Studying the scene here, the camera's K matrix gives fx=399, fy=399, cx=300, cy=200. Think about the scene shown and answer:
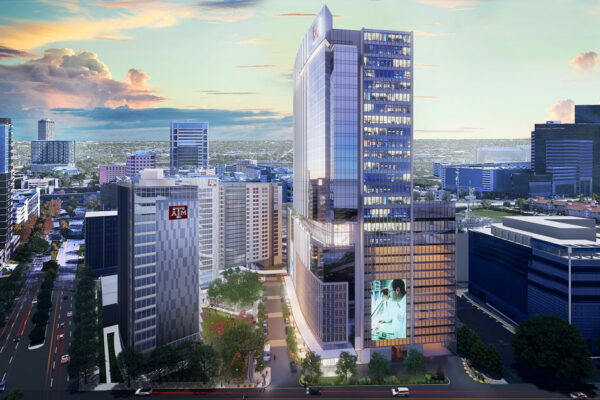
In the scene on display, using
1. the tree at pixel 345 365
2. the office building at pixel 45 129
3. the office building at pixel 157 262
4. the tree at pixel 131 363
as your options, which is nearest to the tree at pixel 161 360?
the tree at pixel 131 363

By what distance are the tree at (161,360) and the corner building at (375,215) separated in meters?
17.5

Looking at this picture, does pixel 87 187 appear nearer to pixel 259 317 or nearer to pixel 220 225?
pixel 220 225

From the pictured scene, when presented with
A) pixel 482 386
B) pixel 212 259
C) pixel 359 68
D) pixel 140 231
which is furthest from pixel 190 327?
pixel 359 68

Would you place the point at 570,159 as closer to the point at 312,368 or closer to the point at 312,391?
the point at 312,368

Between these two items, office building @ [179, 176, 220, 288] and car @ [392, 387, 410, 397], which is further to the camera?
office building @ [179, 176, 220, 288]

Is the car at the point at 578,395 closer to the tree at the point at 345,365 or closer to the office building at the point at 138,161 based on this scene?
the tree at the point at 345,365

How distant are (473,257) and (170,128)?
124513 millimetres

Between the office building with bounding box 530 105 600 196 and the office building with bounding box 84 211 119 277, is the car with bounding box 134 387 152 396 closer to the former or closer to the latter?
Result: the office building with bounding box 84 211 119 277

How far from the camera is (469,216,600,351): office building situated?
5244 cm

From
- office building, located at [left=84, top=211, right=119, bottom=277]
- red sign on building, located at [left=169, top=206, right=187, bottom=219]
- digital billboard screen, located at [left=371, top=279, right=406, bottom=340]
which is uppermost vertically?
red sign on building, located at [left=169, top=206, right=187, bottom=219]

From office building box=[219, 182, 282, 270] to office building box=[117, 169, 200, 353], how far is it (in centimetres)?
3617

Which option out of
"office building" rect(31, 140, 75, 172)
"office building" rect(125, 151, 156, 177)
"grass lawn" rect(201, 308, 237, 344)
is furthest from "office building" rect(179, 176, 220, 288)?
"office building" rect(31, 140, 75, 172)

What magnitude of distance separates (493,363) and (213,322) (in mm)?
39130

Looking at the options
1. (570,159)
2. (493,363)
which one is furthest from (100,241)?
(570,159)
